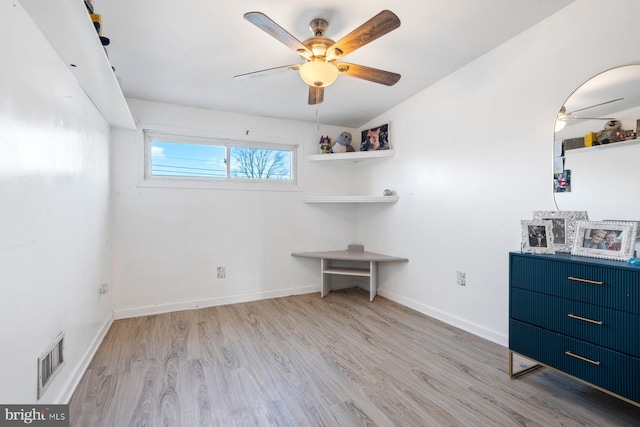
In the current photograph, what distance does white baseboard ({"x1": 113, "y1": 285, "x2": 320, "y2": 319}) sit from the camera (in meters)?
2.99

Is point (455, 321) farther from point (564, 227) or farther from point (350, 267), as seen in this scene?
point (350, 267)

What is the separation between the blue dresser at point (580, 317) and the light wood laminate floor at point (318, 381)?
0.26 metres

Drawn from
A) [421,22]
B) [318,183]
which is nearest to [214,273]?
[318,183]

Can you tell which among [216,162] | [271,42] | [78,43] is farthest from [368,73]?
[216,162]

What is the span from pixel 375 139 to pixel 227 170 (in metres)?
1.95

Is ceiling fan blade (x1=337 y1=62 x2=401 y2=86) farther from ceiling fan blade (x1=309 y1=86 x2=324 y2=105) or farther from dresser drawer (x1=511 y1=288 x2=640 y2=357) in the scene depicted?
dresser drawer (x1=511 y1=288 x2=640 y2=357)

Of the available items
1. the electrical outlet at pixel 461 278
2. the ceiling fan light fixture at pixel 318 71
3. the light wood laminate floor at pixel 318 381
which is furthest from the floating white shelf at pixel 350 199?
the ceiling fan light fixture at pixel 318 71

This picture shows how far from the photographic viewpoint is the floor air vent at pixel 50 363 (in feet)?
4.44

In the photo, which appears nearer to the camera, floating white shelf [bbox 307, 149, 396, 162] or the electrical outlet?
the electrical outlet

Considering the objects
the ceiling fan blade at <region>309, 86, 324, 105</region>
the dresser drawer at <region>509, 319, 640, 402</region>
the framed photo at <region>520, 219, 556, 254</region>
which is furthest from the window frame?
the dresser drawer at <region>509, 319, 640, 402</region>

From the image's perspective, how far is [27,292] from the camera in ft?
4.10

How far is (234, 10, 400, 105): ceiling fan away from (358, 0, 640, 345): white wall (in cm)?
99

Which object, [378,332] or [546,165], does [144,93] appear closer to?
[378,332]

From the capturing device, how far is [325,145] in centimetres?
387
